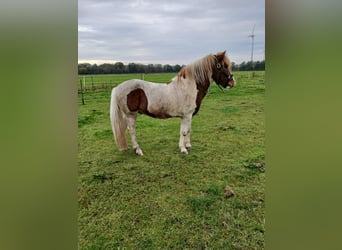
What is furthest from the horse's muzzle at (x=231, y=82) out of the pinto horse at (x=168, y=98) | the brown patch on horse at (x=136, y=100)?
the brown patch on horse at (x=136, y=100)

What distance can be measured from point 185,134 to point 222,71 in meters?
0.39

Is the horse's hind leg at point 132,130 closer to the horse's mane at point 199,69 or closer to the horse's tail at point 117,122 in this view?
the horse's tail at point 117,122

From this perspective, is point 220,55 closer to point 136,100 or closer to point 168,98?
point 168,98

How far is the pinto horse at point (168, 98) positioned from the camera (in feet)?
4.72

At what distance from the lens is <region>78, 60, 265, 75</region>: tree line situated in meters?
1.35

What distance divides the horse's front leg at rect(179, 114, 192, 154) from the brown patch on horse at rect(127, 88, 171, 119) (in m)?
0.09

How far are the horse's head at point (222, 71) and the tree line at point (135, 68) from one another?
39 mm

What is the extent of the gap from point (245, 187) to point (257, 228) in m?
0.20

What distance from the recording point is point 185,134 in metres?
1.47

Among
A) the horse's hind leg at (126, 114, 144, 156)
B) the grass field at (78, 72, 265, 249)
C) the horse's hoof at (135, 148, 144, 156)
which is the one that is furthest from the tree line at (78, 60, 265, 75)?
the horse's hoof at (135, 148, 144, 156)

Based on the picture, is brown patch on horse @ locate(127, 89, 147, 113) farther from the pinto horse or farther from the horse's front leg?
the horse's front leg
